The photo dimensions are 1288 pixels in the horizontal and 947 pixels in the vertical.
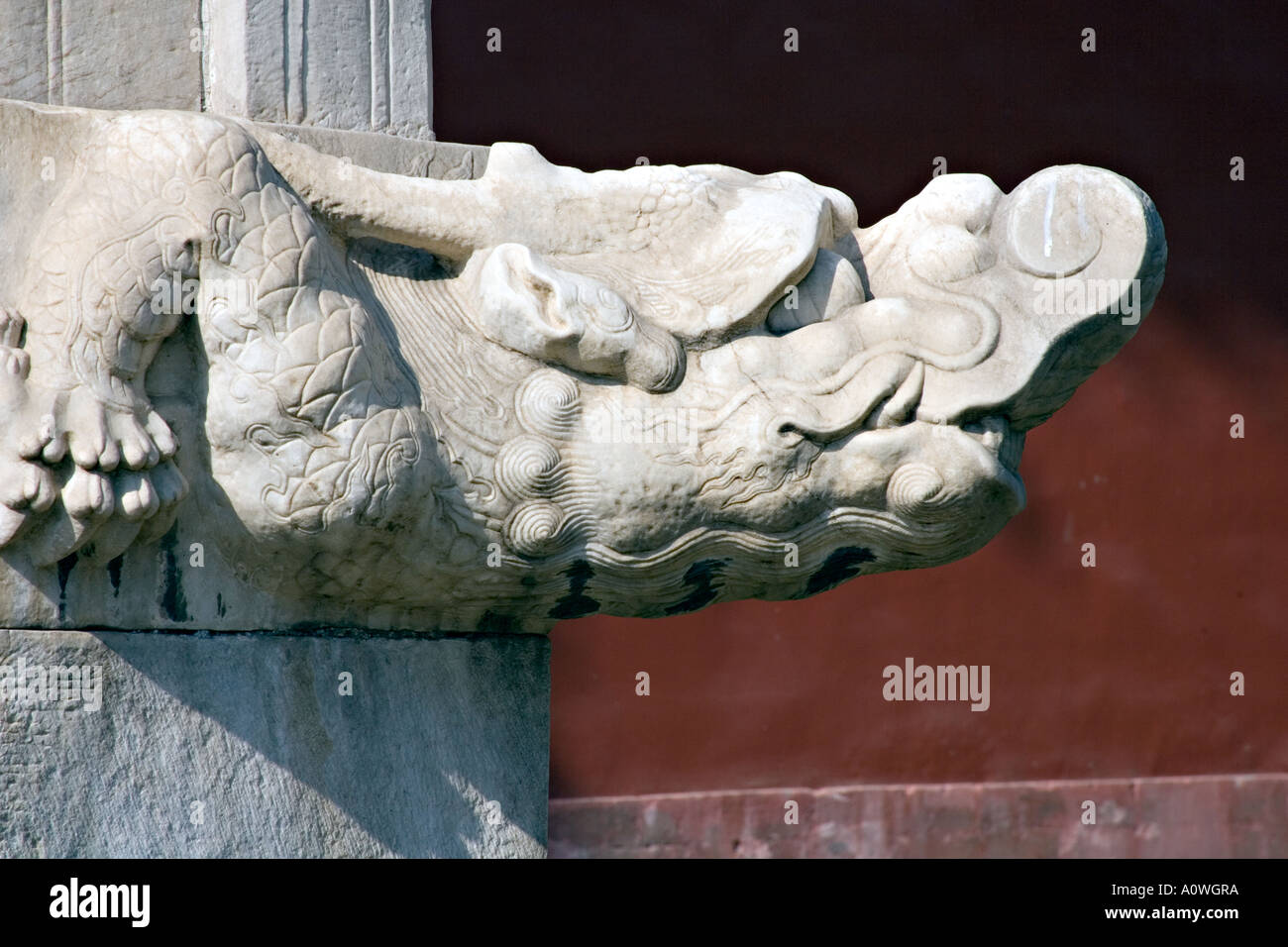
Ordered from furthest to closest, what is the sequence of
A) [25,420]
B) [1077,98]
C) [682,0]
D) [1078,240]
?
[1077,98] < [682,0] < [1078,240] < [25,420]

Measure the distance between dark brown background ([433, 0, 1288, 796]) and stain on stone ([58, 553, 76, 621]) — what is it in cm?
230

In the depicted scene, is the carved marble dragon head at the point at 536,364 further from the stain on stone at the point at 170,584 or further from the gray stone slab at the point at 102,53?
the gray stone slab at the point at 102,53

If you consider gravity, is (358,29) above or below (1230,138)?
below

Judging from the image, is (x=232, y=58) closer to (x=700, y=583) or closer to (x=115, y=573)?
(x=115, y=573)

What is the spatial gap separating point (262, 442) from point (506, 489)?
0.69 ft

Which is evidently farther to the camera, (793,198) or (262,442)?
(793,198)

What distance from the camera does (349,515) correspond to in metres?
1.37

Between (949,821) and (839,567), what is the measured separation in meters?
2.54

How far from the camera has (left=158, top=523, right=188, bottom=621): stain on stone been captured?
140 cm

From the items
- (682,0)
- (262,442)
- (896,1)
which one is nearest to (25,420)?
(262,442)

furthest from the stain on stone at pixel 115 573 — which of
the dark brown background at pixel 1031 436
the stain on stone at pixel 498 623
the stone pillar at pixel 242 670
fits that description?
the dark brown background at pixel 1031 436

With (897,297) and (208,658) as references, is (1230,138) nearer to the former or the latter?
(897,297)

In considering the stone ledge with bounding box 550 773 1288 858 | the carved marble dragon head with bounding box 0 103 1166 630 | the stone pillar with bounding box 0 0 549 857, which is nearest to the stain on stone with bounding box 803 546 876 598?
the carved marble dragon head with bounding box 0 103 1166 630

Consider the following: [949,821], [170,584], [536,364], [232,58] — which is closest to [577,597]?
[536,364]
